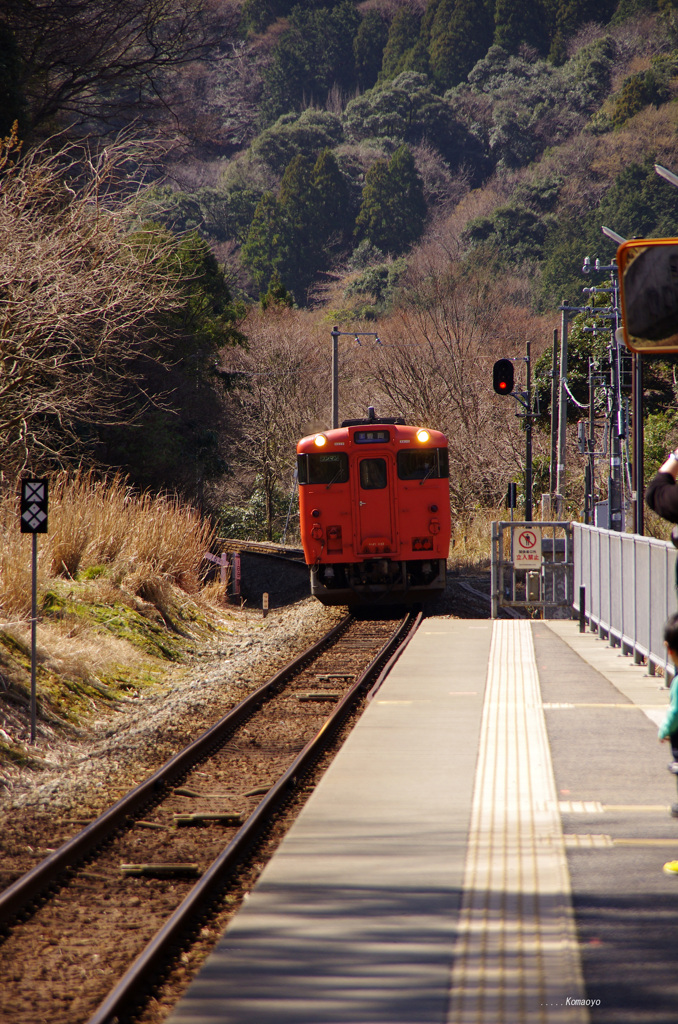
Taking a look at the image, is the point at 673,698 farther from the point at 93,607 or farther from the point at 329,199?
the point at 329,199

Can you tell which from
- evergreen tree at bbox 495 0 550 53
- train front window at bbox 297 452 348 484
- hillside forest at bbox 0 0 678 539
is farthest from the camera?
evergreen tree at bbox 495 0 550 53

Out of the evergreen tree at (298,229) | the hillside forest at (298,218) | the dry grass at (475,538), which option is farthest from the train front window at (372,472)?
the evergreen tree at (298,229)

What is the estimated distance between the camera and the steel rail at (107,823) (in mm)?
6500

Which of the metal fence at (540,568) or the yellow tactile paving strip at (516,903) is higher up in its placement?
the metal fence at (540,568)

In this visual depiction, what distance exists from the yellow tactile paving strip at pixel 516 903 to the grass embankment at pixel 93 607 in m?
4.76

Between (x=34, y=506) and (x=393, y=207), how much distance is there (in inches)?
3175

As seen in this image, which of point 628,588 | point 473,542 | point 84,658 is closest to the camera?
point 628,588

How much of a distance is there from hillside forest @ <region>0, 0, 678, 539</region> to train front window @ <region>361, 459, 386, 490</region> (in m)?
4.15

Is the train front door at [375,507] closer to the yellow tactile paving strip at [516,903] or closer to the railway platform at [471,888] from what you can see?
the railway platform at [471,888]

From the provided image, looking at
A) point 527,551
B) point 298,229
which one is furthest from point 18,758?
point 298,229

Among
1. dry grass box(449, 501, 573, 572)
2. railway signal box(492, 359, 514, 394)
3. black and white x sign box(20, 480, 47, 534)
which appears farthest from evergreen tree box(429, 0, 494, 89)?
black and white x sign box(20, 480, 47, 534)

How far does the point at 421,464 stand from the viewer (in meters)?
20.8

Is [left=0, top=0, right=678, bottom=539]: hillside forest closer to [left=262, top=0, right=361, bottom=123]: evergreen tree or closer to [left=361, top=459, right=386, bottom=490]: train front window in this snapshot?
[left=262, top=0, right=361, bottom=123]: evergreen tree

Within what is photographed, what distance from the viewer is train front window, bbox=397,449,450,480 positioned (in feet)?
67.7
